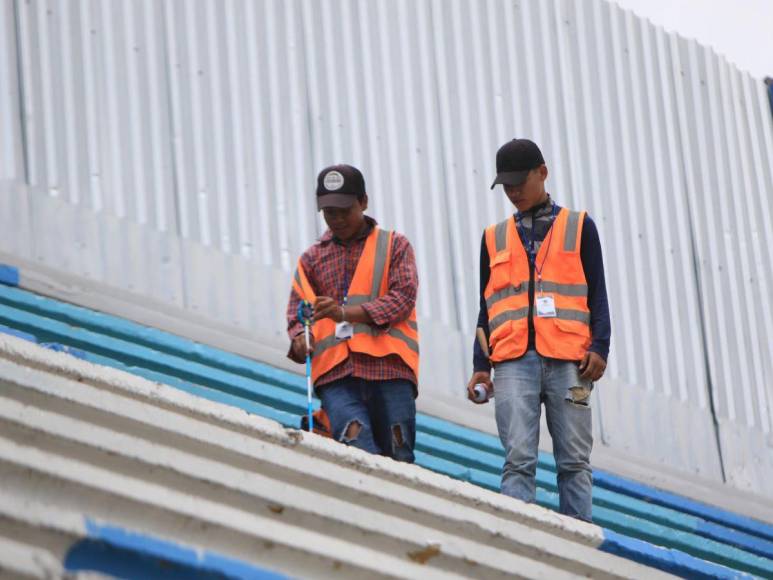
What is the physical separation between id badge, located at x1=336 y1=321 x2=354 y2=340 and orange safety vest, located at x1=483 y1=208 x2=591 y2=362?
1.91 feet

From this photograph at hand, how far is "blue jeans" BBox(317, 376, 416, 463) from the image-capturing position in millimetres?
6508

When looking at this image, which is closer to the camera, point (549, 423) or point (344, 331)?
point (549, 423)

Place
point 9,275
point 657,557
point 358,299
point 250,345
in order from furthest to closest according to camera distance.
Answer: point 250,345, point 9,275, point 358,299, point 657,557

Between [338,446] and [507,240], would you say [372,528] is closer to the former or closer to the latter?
[338,446]

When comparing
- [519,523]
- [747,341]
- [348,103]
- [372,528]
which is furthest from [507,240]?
[747,341]

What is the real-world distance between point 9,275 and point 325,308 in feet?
8.40

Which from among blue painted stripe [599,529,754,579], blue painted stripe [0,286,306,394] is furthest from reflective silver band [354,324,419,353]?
blue painted stripe [0,286,306,394]

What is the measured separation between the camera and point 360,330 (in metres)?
6.67

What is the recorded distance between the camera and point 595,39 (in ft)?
39.1

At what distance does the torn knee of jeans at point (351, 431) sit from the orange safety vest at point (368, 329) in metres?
0.28

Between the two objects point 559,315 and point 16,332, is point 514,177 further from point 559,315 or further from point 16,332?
point 16,332

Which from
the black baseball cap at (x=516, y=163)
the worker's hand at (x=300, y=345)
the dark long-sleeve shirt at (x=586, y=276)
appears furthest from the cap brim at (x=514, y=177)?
the worker's hand at (x=300, y=345)

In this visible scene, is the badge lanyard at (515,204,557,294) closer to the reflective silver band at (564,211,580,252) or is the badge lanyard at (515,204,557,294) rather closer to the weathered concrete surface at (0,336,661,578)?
the reflective silver band at (564,211,580,252)

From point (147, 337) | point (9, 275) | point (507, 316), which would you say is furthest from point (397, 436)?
point (9, 275)
